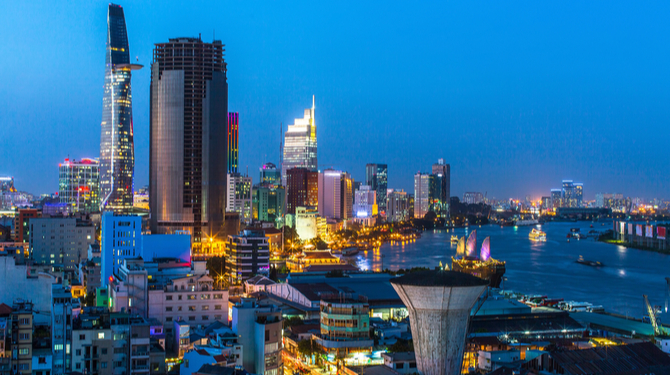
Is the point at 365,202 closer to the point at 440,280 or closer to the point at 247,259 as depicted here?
the point at 247,259

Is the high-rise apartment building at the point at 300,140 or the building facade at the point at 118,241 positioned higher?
the high-rise apartment building at the point at 300,140

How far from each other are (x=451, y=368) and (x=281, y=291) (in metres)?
7.45

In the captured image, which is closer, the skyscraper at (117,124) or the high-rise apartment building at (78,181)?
the high-rise apartment building at (78,181)

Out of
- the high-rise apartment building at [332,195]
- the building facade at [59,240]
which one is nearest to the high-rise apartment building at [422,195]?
the high-rise apartment building at [332,195]

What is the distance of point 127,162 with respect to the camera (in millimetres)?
46750

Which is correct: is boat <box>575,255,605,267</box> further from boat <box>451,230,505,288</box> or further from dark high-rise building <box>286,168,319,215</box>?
dark high-rise building <box>286,168,319,215</box>

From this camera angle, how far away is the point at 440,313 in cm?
745

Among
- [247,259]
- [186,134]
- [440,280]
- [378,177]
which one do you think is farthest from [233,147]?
[440,280]

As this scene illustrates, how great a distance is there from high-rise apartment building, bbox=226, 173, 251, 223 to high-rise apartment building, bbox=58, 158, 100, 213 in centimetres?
781

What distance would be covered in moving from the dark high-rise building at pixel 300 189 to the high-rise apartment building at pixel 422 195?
2339 centimetres

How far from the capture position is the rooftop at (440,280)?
24.3 feet

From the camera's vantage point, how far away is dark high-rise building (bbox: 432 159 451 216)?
2869 inches

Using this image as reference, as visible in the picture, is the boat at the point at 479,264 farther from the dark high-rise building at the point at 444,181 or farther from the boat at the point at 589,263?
the dark high-rise building at the point at 444,181

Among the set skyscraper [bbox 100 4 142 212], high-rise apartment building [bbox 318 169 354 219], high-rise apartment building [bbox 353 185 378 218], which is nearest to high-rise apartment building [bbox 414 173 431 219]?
high-rise apartment building [bbox 353 185 378 218]
